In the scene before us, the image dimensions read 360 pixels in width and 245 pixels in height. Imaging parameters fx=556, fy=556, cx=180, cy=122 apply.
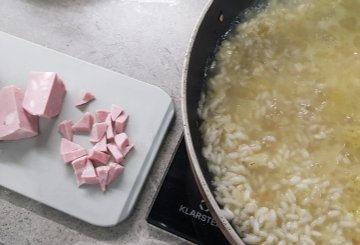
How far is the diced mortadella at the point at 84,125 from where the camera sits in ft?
4.24

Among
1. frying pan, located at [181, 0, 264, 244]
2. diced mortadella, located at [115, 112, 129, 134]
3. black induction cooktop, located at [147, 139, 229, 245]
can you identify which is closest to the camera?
frying pan, located at [181, 0, 264, 244]

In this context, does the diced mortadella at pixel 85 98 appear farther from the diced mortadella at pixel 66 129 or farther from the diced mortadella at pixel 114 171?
the diced mortadella at pixel 114 171

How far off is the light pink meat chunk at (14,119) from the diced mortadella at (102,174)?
19cm

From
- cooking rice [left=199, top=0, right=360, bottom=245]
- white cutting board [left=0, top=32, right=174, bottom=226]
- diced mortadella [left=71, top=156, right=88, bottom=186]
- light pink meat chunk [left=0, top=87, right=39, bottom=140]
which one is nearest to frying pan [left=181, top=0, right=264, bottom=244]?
cooking rice [left=199, top=0, right=360, bottom=245]

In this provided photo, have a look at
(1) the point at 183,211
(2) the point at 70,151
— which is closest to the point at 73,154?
(2) the point at 70,151

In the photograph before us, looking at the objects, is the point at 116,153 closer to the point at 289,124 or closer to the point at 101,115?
the point at 101,115

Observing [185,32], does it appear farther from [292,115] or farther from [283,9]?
[292,115]

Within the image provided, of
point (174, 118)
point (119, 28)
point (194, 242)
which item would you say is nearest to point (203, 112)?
point (174, 118)

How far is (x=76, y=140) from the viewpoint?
4.26 feet

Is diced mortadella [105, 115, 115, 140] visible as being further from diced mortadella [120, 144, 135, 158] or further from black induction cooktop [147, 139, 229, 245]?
black induction cooktop [147, 139, 229, 245]

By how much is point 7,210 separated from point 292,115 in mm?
673

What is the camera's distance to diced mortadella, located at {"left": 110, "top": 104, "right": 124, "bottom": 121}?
130 cm

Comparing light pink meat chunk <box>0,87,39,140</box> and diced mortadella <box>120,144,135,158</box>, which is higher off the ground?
light pink meat chunk <box>0,87,39,140</box>

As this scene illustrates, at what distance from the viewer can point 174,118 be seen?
4.42 feet
